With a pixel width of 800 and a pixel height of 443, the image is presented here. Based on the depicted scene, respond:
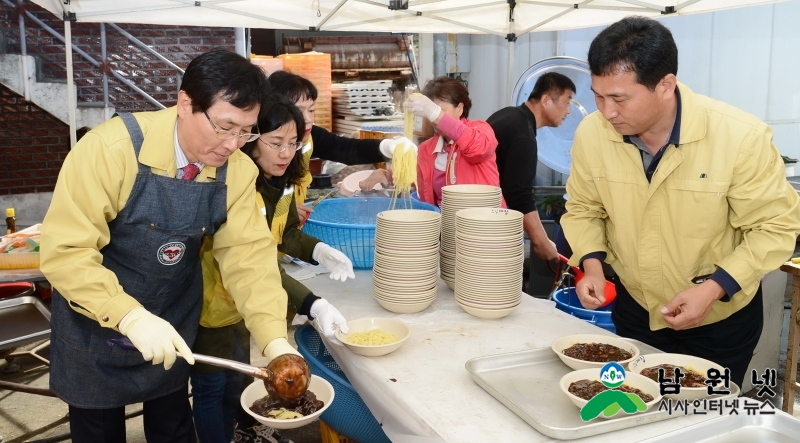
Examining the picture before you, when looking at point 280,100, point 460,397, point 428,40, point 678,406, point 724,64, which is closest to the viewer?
point 678,406

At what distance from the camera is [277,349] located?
2.04 m

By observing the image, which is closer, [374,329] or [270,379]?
[270,379]

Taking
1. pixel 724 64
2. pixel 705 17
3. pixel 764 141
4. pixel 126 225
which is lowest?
pixel 126 225

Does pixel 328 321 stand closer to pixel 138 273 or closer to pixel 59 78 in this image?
pixel 138 273

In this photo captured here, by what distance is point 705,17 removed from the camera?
248 inches

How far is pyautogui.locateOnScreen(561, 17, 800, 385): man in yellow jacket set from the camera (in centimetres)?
202

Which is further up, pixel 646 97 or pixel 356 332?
pixel 646 97

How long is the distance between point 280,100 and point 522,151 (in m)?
2.14

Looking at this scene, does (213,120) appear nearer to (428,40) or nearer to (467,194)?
(467,194)

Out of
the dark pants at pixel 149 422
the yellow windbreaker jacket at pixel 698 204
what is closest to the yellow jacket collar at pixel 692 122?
the yellow windbreaker jacket at pixel 698 204

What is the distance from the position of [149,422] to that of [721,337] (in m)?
2.02

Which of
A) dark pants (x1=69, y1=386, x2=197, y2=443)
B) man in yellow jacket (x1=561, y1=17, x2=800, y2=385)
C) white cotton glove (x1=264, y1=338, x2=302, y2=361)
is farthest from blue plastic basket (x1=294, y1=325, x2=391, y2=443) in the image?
man in yellow jacket (x1=561, y1=17, x2=800, y2=385)

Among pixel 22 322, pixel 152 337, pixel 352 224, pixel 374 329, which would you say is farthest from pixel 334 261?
pixel 22 322

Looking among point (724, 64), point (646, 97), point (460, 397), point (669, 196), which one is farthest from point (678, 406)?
point (724, 64)
